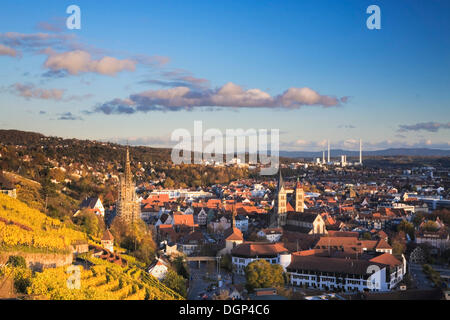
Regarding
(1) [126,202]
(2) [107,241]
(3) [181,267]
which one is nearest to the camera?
(2) [107,241]

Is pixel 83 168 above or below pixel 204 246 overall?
above

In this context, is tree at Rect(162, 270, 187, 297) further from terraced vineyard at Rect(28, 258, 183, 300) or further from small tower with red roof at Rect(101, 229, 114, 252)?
small tower with red roof at Rect(101, 229, 114, 252)

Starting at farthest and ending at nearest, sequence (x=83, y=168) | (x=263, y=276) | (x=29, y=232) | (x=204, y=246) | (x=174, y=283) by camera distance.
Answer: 1. (x=83, y=168)
2. (x=204, y=246)
3. (x=263, y=276)
4. (x=174, y=283)
5. (x=29, y=232)

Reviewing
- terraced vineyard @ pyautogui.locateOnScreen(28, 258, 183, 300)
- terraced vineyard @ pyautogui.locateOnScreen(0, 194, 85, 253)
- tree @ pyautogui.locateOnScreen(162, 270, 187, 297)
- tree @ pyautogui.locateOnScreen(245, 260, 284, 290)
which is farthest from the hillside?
tree @ pyautogui.locateOnScreen(245, 260, 284, 290)

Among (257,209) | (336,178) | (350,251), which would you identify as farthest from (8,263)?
(336,178)

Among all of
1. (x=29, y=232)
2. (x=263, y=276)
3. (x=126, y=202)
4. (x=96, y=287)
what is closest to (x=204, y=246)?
(x=126, y=202)

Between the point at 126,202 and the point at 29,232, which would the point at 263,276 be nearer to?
the point at 29,232

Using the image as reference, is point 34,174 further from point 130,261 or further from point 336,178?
point 336,178
